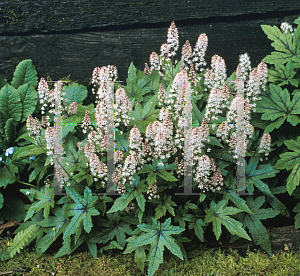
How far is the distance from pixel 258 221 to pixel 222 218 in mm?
465

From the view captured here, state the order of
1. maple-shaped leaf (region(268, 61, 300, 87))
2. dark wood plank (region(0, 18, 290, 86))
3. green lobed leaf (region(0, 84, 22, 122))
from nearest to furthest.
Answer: maple-shaped leaf (region(268, 61, 300, 87))
green lobed leaf (region(0, 84, 22, 122))
dark wood plank (region(0, 18, 290, 86))

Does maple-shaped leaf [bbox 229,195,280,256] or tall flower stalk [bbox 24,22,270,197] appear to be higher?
tall flower stalk [bbox 24,22,270,197]

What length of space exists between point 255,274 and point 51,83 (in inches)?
143

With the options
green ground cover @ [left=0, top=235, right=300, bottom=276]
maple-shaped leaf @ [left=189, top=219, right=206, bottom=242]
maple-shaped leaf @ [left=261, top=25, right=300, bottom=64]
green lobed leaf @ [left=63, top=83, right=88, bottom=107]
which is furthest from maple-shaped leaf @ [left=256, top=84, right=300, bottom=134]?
green lobed leaf @ [left=63, top=83, right=88, bottom=107]

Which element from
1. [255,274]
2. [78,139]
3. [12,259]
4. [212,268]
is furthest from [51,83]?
[255,274]

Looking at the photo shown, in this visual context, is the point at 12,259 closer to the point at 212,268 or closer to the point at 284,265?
the point at 212,268

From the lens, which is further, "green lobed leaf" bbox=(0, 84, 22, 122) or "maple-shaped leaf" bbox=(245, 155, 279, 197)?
"green lobed leaf" bbox=(0, 84, 22, 122)

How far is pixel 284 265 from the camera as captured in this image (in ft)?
9.40

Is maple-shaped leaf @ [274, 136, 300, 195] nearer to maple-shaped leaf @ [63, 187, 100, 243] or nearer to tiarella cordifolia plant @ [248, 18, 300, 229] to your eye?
tiarella cordifolia plant @ [248, 18, 300, 229]

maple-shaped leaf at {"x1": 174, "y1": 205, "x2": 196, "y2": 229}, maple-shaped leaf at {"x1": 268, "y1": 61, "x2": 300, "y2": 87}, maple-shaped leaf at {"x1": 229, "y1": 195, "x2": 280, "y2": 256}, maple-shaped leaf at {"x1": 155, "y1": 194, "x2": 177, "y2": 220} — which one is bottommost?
maple-shaped leaf at {"x1": 229, "y1": 195, "x2": 280, "y2": 256}

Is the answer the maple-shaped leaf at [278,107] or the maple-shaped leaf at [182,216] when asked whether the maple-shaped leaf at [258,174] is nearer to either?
the maple-shaped leaf at [278,107]

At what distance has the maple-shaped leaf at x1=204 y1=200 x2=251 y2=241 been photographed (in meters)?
2.69

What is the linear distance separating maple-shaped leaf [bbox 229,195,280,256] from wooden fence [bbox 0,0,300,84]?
236 cm

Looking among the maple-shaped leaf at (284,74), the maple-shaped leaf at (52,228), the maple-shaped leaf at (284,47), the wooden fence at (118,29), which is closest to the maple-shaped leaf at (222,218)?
the maple-shaped leaf at (52,228)
